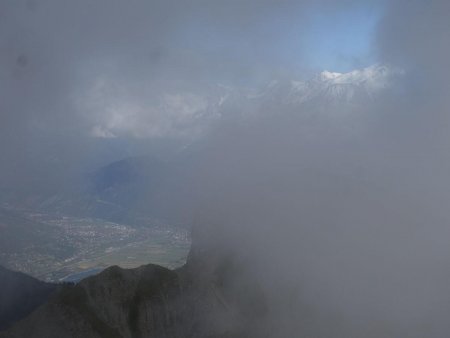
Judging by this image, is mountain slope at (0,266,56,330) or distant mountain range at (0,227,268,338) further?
mountain slope at (0,266,56,330)

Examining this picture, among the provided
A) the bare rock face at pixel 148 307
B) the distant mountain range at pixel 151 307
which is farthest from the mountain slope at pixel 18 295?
the distant mountain range at pixel 151 307

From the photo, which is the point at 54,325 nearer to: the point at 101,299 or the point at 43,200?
the point at 101,299

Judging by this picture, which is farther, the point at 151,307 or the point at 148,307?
the point at 151,307

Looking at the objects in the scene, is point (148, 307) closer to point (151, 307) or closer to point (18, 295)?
point (151, 307)

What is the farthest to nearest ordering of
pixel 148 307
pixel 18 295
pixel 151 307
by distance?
pixel 18 295 < pixel 151 307 < pixel 148 307

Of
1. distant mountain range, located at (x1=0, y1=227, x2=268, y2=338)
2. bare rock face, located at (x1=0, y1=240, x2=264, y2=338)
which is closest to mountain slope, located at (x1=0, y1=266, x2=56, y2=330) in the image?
bare rock face, located at (x1=0, y1=240, x2=264, y2=338)

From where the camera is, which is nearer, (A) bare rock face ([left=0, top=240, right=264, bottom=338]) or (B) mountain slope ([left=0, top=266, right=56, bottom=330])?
(A) bare rock face ([left=0, top=240, right=264, bottom=338])

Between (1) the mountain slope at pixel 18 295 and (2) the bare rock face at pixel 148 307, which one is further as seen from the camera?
(1) the mountain slope at pixel 18 295

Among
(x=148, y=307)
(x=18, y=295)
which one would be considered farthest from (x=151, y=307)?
(x=18, y=295)

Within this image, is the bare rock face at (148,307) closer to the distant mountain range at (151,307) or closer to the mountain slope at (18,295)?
the distant mountain range at (151,307)

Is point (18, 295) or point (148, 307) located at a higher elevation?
point (148, 307)

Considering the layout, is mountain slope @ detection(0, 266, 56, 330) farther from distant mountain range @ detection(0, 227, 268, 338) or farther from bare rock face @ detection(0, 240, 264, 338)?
distant mountain range @ detection(0, 227, 268, 338)
